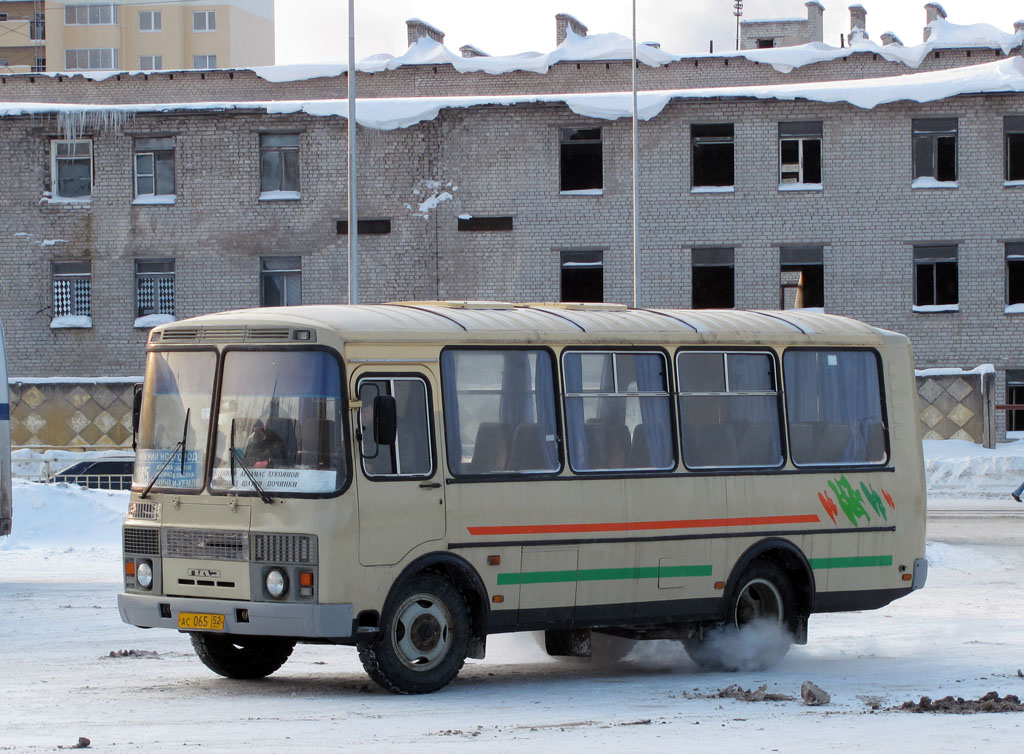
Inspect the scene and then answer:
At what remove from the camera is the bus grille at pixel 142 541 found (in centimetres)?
1132

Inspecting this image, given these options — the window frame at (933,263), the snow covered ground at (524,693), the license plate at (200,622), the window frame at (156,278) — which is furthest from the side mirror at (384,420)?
the window frame at (156,278)

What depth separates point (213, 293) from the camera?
4550cm

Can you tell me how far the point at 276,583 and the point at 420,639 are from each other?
1065 mm

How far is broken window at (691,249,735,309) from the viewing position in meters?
44.1

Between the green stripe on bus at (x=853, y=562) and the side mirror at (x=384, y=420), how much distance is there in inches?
167

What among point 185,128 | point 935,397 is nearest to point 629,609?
point 935,397

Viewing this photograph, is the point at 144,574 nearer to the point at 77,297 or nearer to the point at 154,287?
the point at 154,287

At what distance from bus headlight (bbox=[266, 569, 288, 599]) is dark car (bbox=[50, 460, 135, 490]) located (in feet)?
77.9

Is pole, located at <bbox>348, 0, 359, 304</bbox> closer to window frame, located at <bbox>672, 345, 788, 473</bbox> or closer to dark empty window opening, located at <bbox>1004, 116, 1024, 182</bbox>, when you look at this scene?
window frame, located at <bbox>672, 345, 788, 473</bbox>

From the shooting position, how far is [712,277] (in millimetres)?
44188

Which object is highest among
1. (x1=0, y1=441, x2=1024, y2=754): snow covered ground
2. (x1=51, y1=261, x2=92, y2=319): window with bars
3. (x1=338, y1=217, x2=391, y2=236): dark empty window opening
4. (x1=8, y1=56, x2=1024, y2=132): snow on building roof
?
(x1=8, y1=56, x2=1024, y2=132): snow on building roof

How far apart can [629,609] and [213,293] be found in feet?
114

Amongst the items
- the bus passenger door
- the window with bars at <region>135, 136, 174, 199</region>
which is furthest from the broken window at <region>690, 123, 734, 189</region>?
the bus passenger door

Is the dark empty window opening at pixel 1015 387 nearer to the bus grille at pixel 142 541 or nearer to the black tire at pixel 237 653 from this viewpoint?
the black tire at pixel 237 653
